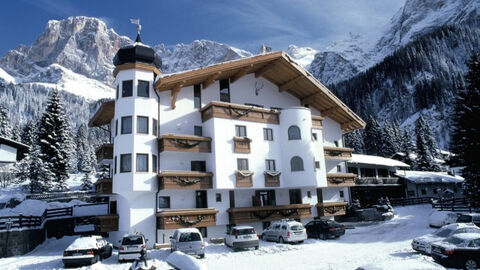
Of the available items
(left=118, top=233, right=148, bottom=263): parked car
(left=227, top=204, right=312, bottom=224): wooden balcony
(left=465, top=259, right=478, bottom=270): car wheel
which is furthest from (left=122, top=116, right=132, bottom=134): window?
(left=465, top=259, right=478, bottom=270): car wheel

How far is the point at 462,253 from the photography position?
1619cm

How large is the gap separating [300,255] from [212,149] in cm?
1216

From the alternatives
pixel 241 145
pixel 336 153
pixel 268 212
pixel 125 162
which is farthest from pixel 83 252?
pixel 336 153

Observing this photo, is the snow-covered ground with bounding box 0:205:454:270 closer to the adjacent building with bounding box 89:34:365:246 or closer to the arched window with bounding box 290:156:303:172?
the adjacent building with bounding box 89:34:365:246

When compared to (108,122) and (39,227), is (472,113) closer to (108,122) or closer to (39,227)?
(108,122)

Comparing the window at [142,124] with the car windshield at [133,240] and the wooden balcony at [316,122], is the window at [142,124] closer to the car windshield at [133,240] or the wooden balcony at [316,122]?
the car windshield at [133,240]

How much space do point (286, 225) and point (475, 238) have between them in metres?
12.4

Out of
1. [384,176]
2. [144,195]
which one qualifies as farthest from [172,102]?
[384,176]

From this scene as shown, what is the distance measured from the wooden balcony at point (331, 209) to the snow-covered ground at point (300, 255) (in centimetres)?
439

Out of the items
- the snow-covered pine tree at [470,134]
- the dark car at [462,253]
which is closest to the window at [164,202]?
the dark car at [462,253]

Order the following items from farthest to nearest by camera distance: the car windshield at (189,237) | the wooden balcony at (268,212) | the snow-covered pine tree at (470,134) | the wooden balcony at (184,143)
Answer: the snow-covered pine tree at (470,134)
the wooden balcony at (268,212)
the wooden balcony at (184,143)
the car windshield at (189,237)

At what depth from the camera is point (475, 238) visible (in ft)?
54.8

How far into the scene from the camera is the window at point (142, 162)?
2690 centimetres

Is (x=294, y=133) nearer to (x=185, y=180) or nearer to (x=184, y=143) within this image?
(x=184, y=143)
